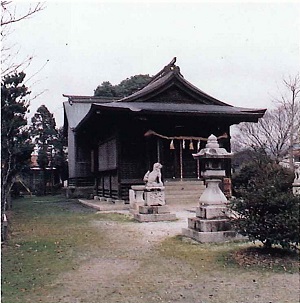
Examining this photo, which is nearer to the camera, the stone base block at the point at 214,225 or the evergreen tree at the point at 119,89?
the stone base block at the point at 214,225

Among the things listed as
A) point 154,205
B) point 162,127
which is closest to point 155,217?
point 154,205

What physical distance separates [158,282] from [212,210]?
232 cm

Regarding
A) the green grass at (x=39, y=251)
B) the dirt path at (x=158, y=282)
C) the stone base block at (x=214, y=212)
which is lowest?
the dirt path at (x=158, y=282)

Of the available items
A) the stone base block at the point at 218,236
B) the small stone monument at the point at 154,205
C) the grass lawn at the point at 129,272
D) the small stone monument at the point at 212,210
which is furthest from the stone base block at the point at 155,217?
the stone base block at the point at 218,236

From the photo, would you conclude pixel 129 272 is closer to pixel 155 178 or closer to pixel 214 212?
pixel 214 212

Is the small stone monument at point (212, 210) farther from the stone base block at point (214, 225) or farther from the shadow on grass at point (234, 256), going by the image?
the shadow on grass at point (234, 256)

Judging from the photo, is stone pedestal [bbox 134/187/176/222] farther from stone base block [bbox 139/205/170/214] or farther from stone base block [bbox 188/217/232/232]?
stone base block [bbox 188/217/232/232]

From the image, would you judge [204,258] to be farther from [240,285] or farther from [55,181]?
[55,181]

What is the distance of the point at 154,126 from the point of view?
13516 mm

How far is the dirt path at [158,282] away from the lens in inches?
138

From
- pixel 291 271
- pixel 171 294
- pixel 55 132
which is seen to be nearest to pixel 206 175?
pixel 291 271

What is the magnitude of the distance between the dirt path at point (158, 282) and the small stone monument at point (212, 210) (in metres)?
0.97

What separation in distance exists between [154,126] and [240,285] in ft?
32.6

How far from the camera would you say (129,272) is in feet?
14.3
